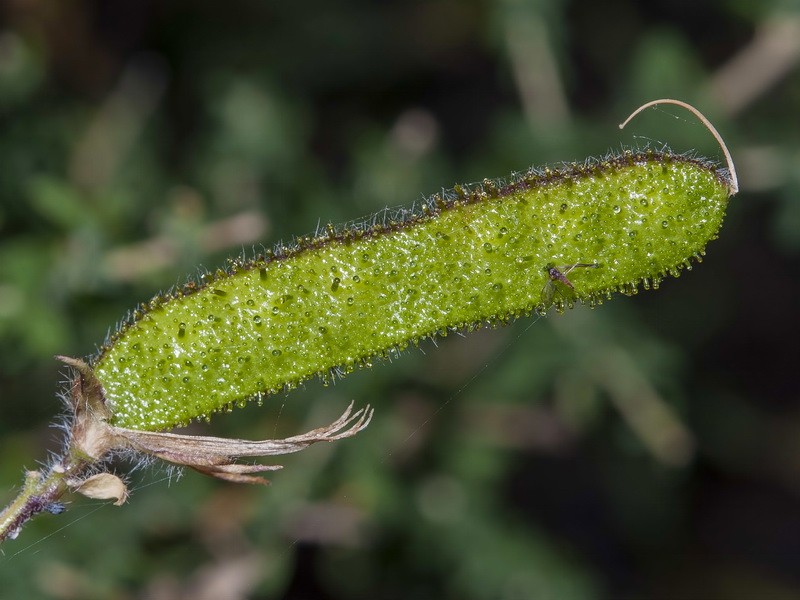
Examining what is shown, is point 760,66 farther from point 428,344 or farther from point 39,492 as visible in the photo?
point 39,492

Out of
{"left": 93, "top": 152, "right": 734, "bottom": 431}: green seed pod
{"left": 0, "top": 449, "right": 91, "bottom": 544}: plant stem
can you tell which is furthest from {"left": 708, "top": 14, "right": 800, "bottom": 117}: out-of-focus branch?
{"left": 0, "top": 449, "right": 91, "bottom": 544}: plant stem

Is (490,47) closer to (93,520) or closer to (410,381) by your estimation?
(410,381)

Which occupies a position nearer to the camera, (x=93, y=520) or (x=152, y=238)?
(x=93, y=520)

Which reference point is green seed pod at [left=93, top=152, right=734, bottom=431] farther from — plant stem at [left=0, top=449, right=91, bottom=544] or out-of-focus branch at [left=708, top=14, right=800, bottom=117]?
out-of-focus branch at [left=708, top=14, right=800, bottom=117]

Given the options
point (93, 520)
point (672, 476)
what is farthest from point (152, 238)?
point (672, 476)

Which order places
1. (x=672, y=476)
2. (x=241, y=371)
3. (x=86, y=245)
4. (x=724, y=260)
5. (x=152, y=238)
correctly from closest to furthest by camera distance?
1. (x=241, y=371)
2. (x=86, y=245)
3. (x=152, y=238)
4. (x=672, y=476)
5. (x=724, y=260)

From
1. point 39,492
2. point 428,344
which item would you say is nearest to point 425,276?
point 39,492
